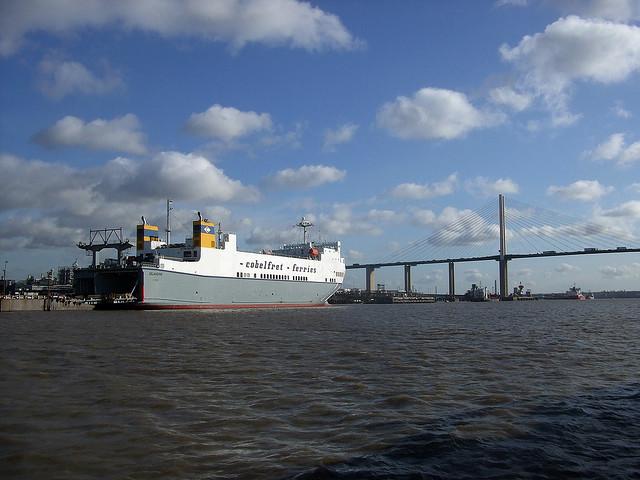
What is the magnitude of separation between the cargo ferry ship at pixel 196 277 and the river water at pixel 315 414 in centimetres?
2448

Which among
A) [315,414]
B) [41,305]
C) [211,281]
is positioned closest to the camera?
[315,414]

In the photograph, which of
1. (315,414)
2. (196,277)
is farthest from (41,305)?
(315,414)

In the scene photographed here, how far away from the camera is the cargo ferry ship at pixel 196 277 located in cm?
3800

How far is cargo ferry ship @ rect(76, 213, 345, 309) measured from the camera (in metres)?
38.0

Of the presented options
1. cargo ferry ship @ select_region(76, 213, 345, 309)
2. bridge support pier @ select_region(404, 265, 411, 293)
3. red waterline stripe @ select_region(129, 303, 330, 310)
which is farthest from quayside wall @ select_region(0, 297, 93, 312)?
bridge support pier @ select_region(404, 265, 411, 293)

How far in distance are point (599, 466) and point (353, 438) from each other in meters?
2.70

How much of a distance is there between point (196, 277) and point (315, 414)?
3450 cm

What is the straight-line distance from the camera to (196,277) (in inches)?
1592

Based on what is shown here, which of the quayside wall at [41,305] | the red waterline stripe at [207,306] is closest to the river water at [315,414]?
the red waterline stripe at [207,306]

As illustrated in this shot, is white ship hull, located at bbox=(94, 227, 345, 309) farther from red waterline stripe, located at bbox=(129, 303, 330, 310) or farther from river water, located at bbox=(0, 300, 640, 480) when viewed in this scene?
river water, located at bbox=(0, 300, 640, 480)

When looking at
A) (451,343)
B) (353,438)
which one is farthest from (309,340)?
(353,438)

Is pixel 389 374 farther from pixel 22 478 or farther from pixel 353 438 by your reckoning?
pixel 22 478

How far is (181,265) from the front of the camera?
39.5 meters

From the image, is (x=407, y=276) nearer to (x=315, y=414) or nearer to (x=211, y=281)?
(x=211, y=281)
